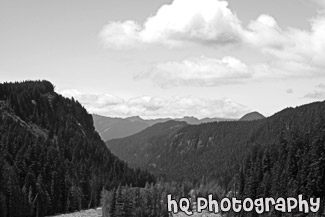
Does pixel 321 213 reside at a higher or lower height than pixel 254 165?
lower

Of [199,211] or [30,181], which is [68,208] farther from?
[199,211]

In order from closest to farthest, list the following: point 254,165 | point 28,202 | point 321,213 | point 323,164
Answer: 1. point 321,213
2. point 323,164
3. point 28,202
4. point 254,165

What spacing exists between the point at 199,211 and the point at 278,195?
44.9 metres

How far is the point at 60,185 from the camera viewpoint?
7790 inches

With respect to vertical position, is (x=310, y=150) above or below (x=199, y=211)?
above

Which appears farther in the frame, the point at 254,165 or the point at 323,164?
the point at 254,165

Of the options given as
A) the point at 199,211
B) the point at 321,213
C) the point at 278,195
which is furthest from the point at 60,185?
the point at 321,213

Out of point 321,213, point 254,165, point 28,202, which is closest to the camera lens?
point 321,213

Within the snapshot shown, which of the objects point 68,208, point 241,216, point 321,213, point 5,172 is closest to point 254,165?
point 241,216

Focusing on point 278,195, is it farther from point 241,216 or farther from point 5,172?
point 5,172

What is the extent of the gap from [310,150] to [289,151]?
Answer: 36.3ft

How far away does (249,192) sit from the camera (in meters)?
179

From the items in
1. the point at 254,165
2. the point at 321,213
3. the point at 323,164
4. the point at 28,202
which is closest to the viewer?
the point at 321,213

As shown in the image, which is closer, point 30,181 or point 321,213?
point 321,213
